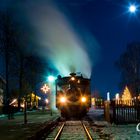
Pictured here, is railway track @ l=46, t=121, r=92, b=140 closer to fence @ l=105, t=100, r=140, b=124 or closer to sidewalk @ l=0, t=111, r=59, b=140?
sidewalk @ l=0, t=111, r=59, b=140

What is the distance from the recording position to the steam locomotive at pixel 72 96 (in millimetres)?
43188

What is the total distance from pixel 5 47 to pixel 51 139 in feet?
94.3

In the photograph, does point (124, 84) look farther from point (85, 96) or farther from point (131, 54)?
point (85, 96)

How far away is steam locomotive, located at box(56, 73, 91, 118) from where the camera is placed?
43188 mm

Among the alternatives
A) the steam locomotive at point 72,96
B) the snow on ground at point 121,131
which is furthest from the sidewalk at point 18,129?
the steam locomotive at point 72,96

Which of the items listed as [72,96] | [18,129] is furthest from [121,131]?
[72,96]

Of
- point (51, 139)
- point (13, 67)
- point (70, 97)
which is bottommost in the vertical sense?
point (51, 139)

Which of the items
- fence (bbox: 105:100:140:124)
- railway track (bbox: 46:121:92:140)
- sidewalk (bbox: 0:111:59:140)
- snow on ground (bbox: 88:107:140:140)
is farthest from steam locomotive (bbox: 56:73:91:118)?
railway track (bbox: 46:121:92:140)

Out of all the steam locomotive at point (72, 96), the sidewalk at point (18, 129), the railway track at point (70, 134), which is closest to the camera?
the sidewalk at point (18, 129)

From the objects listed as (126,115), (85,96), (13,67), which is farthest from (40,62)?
(126,115)

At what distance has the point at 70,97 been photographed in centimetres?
4306

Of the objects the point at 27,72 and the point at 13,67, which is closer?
the point at 13,67

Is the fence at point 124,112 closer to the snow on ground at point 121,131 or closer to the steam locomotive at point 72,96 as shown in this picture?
the snow on ground at point 121,131

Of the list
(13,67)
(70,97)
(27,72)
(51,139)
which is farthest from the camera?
(27,72)
